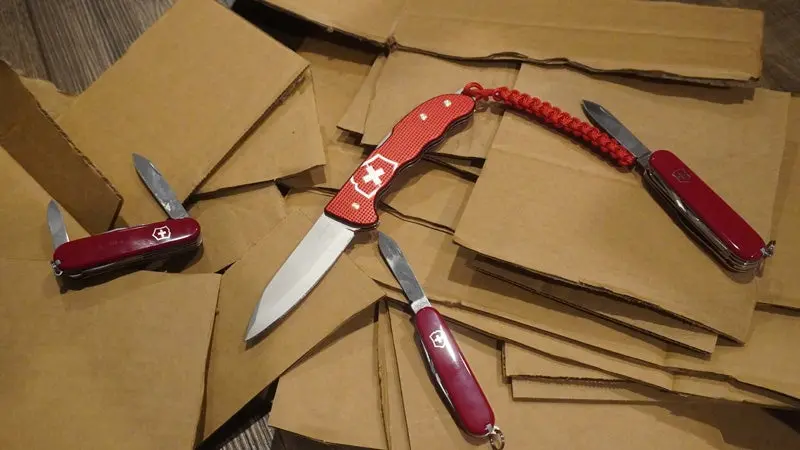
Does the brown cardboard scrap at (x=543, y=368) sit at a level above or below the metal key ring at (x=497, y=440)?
above

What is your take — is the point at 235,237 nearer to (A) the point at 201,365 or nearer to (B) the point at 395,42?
(A) the point at 201,365

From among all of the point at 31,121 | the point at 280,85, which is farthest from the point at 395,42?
the point at 31,121

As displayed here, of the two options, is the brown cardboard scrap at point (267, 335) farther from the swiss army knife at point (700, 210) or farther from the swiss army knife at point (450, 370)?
the swiss army knife at point (700, 210)

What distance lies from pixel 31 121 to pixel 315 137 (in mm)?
325

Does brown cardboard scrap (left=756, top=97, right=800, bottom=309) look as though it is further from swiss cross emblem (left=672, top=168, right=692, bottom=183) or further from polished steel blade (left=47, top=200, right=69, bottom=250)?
polished steel blade (left=47, top=200, right=69, bottom=250)

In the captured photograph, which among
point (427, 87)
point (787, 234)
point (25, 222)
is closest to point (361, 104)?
point (427, 87)

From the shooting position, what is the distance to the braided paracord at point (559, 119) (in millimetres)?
768

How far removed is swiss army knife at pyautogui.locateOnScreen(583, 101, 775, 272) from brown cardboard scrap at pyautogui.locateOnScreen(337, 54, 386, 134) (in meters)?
0.33

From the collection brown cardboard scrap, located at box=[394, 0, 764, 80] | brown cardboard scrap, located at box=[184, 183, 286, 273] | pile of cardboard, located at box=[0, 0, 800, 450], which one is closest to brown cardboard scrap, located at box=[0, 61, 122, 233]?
pile of cardboard, located at box=[0, 0, 800, 450]

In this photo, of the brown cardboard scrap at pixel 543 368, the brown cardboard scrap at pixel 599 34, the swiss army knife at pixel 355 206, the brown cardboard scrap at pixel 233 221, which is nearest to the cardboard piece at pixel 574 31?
the brown cardboard scrap at pixel 599 34

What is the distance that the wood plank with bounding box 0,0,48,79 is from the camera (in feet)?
3.32

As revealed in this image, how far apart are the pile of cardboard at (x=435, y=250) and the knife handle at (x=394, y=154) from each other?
0.04 m

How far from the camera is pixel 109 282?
748mm

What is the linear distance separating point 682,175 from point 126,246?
25.2 inches
